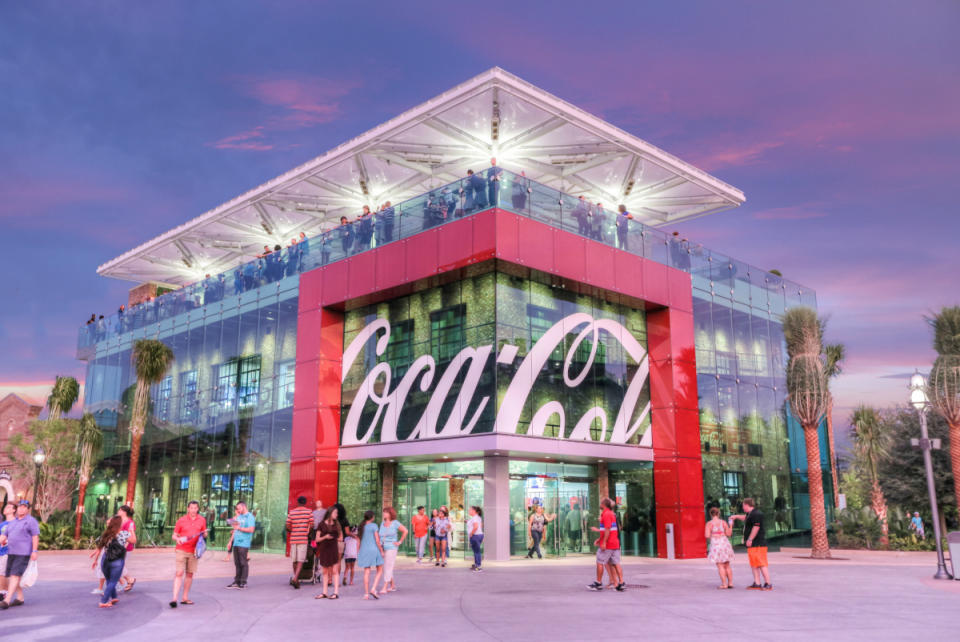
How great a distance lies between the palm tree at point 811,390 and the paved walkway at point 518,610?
22.7ft

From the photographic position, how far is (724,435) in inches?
1135

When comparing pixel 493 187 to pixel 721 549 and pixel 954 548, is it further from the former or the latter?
pixel 954 548

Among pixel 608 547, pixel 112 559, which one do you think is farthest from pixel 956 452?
pixel 112 559

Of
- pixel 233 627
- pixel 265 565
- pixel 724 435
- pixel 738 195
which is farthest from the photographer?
pixel 738 195

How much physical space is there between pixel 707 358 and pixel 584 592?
15429 mm

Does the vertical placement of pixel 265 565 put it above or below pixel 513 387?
below

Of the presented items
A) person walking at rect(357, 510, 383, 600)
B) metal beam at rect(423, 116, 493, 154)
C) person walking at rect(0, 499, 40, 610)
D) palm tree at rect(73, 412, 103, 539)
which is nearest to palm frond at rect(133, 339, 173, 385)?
palm tree at rect(73, 412, 103, 539)

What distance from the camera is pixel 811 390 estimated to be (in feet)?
88.6

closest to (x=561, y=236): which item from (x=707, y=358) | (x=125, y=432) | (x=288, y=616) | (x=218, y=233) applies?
(x=707, y=358)

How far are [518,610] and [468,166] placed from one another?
75.9 feet

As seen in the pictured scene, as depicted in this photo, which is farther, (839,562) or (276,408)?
(276,408)

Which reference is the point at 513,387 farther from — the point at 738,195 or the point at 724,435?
the point at 738,195

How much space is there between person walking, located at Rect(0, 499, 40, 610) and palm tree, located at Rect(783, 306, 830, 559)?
23.1 metres

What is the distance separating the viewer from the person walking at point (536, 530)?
24469 millimetres
